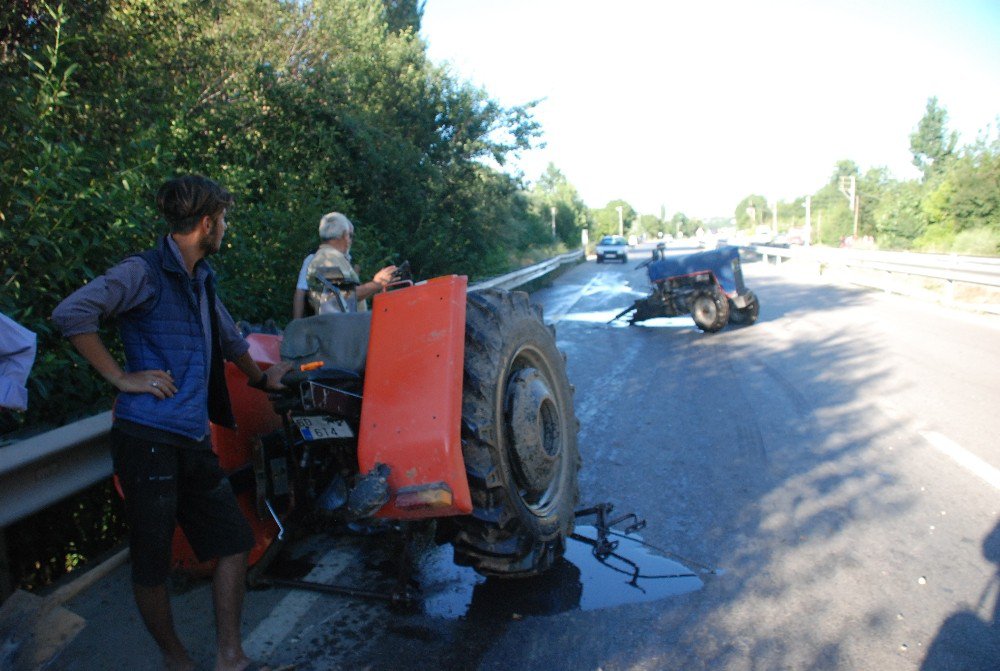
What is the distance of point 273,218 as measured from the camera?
8.43m

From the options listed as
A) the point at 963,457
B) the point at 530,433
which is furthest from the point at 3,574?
the point at 963,457

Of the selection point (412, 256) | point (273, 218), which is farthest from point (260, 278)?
point (412, 256)

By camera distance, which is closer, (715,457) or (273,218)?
(715,457)

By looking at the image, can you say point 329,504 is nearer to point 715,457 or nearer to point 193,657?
point 193,657

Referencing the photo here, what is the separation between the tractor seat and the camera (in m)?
3.45

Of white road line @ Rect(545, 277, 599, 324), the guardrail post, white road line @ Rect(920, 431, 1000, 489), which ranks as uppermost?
the guardrail post

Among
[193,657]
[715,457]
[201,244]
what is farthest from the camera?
[715,457]

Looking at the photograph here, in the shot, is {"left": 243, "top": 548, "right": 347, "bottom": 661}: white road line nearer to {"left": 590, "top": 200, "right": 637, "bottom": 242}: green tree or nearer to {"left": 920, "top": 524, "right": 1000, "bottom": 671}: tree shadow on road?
{"left": 920, "top": 524, "right": 1000, "bottom": 671}: tree shadow on road

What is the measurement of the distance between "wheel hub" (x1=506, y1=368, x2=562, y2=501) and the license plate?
74cm

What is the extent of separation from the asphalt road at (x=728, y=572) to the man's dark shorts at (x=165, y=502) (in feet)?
1.97

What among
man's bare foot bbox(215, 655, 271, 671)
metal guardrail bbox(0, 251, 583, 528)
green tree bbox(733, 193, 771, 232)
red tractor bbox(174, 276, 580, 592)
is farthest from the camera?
green tree bbox(733, 193, 771, 232)

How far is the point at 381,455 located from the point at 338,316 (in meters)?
0.83

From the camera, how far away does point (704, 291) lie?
12445 millimetres

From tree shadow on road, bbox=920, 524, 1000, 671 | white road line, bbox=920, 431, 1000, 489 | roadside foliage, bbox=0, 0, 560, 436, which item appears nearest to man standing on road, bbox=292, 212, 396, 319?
roadside foliage, bbox=0, 0, 560, 436
